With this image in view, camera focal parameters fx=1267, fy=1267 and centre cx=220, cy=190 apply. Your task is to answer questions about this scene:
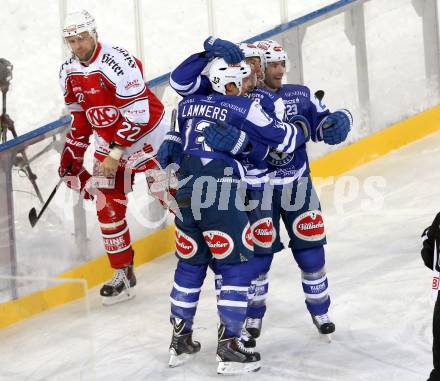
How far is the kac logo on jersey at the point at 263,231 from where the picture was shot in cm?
519

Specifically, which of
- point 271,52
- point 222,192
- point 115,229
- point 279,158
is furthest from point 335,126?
point 115,229

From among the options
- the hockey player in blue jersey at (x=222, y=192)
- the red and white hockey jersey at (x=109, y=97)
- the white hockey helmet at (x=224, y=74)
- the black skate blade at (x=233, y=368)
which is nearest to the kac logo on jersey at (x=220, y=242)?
the hockey player in blue jersey at (x=222, y=192)

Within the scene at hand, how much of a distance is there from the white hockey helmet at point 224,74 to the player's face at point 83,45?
46.3 inches

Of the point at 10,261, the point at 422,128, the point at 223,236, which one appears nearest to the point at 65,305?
the point at 223,236

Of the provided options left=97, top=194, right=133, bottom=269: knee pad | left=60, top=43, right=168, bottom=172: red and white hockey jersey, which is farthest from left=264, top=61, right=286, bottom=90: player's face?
left=97, top=194, right=133, bottom=269: knee pad

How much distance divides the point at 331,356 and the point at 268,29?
348 centimetres

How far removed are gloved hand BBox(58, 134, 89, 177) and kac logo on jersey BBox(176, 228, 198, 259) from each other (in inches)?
54.1

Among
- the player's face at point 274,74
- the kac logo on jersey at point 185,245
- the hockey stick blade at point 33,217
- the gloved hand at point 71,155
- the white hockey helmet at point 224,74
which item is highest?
the white hockey helmet at point 224,74

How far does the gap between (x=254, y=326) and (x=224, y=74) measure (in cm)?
115

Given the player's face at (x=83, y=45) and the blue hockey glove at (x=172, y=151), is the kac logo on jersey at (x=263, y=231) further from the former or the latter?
the player's face at (x=83, y=45)

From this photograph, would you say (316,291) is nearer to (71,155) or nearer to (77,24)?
(71,155)

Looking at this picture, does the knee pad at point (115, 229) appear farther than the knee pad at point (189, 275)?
Yes

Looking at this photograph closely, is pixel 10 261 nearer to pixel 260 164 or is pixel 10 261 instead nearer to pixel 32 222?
pixel 32 222

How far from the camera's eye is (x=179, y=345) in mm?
5125
